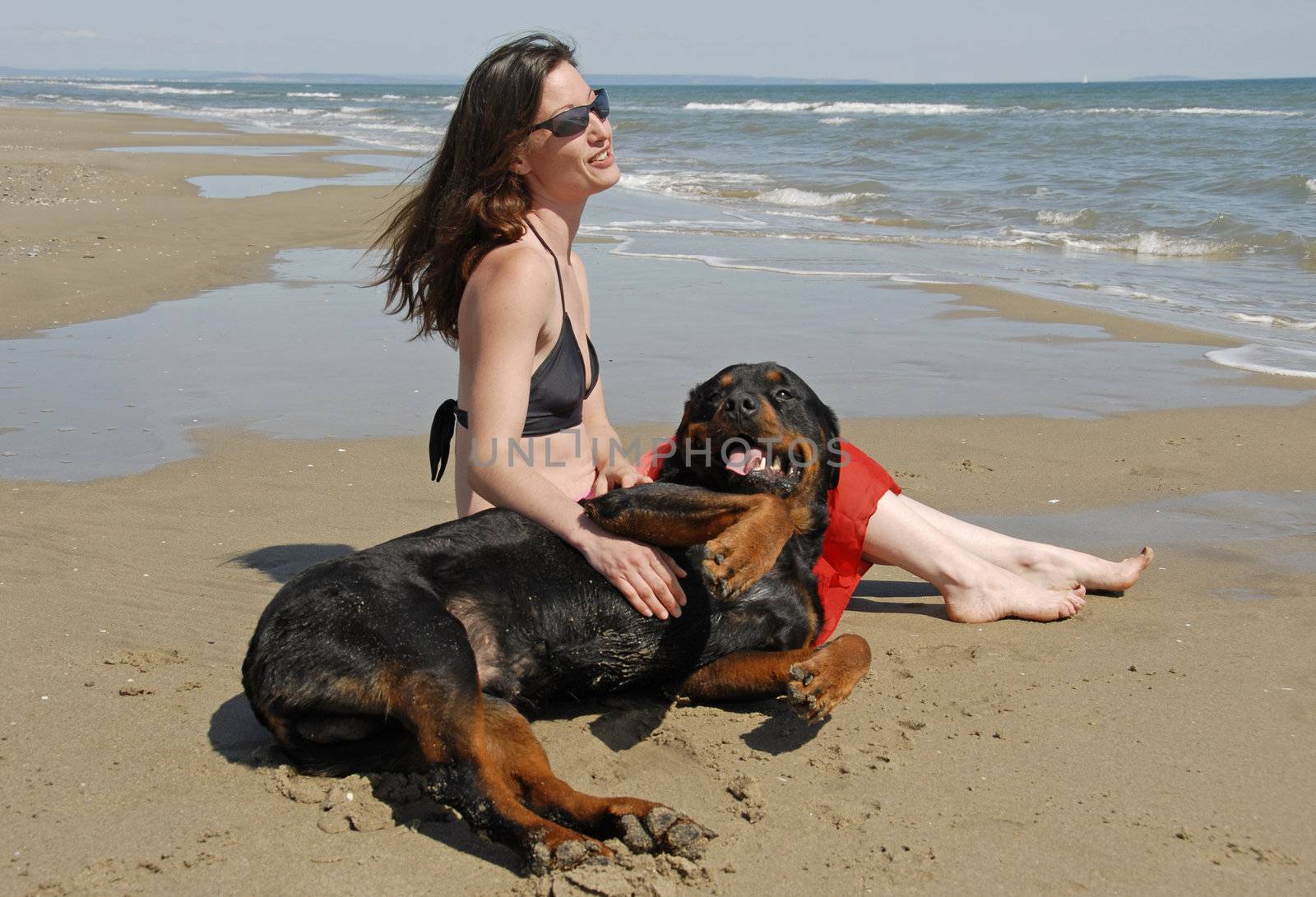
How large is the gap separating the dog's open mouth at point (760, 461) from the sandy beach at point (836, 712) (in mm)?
639

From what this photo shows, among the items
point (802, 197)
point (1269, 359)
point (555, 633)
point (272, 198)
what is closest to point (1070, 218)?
point (802, 197)

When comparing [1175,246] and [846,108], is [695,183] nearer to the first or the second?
[1175,246]

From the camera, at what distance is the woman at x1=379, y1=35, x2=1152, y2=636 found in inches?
126

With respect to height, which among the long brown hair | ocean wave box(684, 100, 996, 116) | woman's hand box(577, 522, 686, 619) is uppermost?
ocean wave box(684, 100, 996, 116)

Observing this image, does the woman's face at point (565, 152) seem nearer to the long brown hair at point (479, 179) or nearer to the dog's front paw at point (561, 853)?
the long brown hair at point (479, 179)

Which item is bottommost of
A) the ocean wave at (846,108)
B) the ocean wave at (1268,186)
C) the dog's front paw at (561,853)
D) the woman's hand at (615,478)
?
the dog's front paw at (561,853)

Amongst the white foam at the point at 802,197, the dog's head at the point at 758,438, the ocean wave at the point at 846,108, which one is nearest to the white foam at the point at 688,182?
the white foam at the point at 802,197

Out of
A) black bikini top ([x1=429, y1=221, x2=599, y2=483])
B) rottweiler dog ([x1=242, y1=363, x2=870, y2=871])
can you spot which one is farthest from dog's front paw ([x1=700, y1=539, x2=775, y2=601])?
black bikini top ([x1=429, y1=221, x2=599, y2=483])

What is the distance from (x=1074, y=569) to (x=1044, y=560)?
0.34 ft

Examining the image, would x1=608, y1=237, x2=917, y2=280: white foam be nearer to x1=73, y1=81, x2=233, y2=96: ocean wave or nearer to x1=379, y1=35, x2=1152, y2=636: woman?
x1=379, y1=35, x2=1152, y2=636: woman

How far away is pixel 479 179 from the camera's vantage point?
355 centimetres

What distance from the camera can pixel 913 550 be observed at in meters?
3.96

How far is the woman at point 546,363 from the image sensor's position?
3.19 metres

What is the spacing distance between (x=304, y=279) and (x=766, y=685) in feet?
25.3
